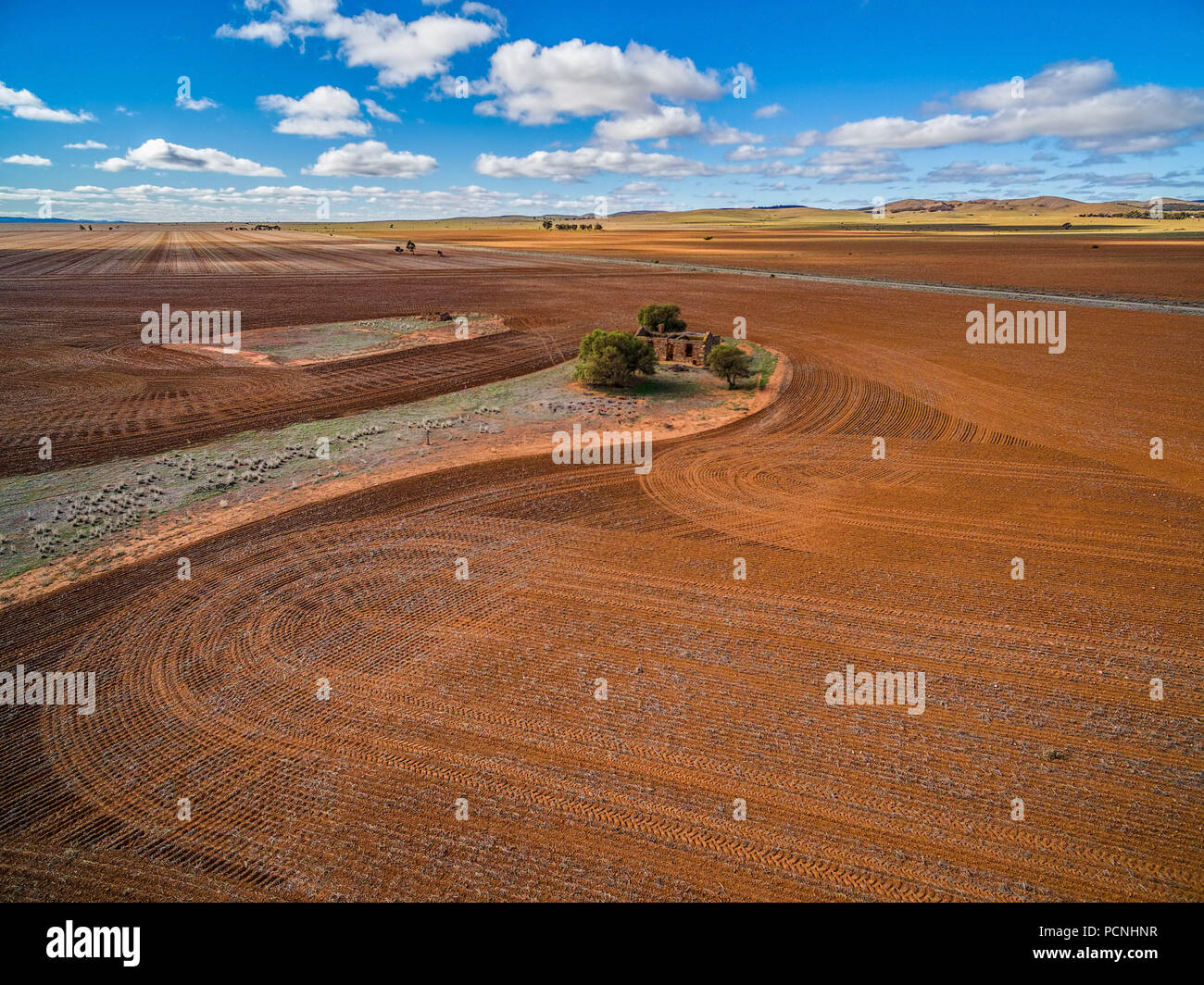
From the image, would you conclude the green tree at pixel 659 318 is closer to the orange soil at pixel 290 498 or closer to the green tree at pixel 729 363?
the green tree at pixel 729 363

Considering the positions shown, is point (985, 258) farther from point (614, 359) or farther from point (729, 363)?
point (614, 359)

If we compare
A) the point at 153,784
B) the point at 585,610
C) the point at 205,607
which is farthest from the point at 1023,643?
the point at 205,607

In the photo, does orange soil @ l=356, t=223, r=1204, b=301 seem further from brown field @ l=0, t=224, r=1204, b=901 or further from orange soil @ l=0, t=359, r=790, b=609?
orange soil @ l=0, t=359, r=790, b=609

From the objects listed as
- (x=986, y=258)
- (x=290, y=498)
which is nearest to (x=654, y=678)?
(x=290, y=498)

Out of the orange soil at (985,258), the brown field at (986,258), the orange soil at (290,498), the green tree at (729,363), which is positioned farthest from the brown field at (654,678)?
the brown field at (986,258)
